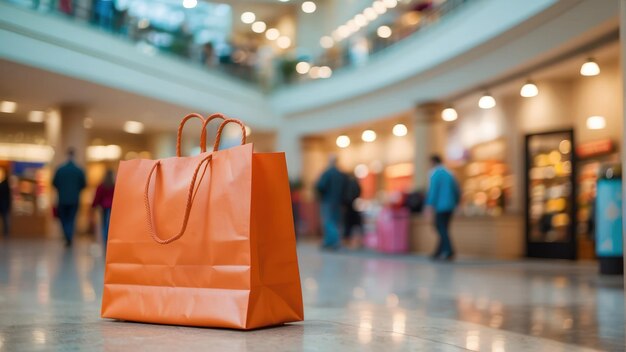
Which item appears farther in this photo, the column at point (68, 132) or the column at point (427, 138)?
the column at point (68, 132)

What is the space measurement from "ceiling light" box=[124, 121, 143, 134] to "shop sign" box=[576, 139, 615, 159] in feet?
49.8

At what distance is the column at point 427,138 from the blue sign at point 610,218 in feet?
25.0

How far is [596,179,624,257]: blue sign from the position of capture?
30.7 feet

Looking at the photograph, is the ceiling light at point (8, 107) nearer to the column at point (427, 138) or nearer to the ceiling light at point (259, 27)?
the column at point (427, 138)

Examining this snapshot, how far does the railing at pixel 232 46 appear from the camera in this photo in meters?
16.3

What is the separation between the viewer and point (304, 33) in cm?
2753

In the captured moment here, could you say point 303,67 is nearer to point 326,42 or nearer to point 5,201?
point 326,42

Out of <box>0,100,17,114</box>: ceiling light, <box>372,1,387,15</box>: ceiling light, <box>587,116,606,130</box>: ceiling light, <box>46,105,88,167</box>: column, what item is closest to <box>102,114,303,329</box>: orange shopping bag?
<box>587,116,606,130</box>: ceiling light

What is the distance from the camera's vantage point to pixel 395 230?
16062 mm

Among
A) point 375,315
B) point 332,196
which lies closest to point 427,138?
point 332,196

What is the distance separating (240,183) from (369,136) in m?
15.5

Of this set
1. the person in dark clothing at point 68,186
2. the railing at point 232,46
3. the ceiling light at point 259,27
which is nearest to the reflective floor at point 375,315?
the person in dark clothing at point 68,186

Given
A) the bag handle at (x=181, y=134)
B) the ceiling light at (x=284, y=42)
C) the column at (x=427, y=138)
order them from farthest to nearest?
1. the ceiling light at (x=284, y=42)
2. the column at (x=427, y=138)
3. the bag handle at (x=181, y=134)

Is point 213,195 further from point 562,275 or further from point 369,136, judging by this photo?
point 369,136
